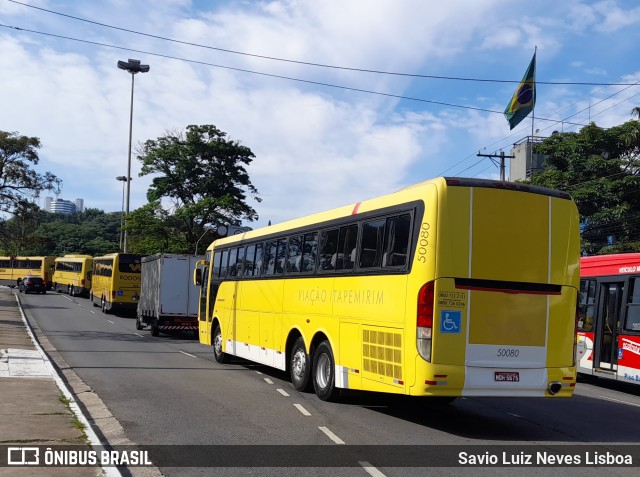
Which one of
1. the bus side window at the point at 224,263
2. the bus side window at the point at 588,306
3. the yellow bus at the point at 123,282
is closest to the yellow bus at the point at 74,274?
the yellow bus at the point at 123,282

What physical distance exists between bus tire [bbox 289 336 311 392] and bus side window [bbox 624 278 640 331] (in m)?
7.62

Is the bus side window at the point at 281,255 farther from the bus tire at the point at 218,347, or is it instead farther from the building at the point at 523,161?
the building at the point at 523,161

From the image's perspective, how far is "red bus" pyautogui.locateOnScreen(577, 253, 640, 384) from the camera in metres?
15.0

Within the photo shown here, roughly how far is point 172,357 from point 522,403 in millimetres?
9761

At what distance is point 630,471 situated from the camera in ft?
24.1

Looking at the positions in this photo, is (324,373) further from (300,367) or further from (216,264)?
(216,264)

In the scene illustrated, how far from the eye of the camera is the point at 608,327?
16.1m

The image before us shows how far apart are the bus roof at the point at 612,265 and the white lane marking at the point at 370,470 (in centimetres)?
1068

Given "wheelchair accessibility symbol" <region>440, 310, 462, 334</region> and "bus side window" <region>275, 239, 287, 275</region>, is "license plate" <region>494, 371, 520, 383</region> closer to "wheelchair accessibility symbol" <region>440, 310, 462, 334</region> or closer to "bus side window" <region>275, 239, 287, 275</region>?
"wheelchair accessibility symbol" <region>440, 310, 462, 334</region>

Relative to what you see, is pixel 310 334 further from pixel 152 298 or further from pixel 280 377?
pixel 152 298

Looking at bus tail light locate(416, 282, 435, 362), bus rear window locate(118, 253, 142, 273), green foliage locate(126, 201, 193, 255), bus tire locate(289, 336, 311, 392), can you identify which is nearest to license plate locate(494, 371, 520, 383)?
bus tail light locate(416, 282, 435, 362)

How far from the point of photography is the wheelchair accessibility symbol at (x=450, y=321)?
28.6 feet

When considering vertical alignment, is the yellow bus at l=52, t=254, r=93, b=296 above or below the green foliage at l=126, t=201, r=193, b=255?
below

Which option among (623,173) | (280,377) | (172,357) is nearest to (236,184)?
(623,173)
